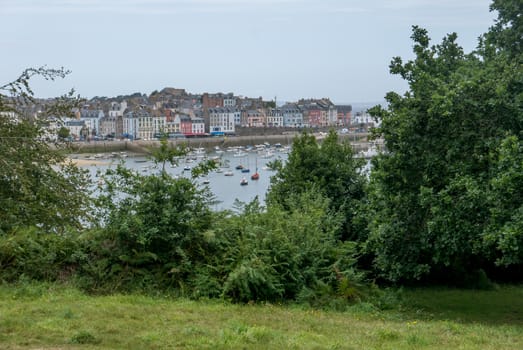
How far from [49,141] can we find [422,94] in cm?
822

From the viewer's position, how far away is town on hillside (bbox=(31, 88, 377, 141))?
132m

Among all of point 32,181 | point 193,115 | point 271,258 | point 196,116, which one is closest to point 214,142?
point 193,115

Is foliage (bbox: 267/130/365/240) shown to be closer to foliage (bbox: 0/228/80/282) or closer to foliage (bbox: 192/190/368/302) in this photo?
foliage (bbox: 192/190/368/302)

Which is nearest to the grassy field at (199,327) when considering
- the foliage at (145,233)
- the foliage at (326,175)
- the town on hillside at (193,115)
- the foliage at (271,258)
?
the foliage at (271,258)

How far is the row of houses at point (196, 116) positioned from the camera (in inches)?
5202

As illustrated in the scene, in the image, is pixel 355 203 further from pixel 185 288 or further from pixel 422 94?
pixel 185 288

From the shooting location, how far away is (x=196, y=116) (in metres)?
149

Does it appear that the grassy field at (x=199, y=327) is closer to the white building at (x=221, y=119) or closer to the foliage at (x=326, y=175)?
the foliage at (x=326, y=175)

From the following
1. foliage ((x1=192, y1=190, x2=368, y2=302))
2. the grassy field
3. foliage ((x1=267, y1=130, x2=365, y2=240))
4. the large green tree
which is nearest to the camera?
the grassy field

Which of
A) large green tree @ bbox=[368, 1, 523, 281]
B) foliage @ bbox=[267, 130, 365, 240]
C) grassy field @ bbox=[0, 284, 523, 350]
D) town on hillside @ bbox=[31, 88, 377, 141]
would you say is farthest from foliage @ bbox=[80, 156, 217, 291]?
town on hillside @ bbox=[31, 88, 377, 141]

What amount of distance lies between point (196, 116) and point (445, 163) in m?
137

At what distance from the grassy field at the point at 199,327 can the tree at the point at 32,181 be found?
2856 mm

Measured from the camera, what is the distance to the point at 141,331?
8.24 meters

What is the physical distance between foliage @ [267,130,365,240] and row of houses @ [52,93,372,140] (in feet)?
295
